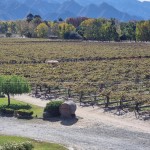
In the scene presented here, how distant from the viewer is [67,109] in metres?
43.0

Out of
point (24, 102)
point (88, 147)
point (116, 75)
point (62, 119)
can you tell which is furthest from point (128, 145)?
point (116, 75)

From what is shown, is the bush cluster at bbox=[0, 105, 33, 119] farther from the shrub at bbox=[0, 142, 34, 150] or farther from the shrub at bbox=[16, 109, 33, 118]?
the shrub at bbox=[0, 142, 34, 150]

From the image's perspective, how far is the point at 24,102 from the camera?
51.3 m

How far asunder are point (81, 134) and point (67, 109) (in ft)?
19.2

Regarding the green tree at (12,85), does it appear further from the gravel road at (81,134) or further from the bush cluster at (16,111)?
the gravel road at (81,134)

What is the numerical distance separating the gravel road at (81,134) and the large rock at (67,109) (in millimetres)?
1710

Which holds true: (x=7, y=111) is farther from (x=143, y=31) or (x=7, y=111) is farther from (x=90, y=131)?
(x=143, y=31)

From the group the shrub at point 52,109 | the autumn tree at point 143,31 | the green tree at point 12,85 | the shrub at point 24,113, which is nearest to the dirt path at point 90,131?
the shrub at point 24,113

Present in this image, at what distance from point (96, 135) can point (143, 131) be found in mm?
4180

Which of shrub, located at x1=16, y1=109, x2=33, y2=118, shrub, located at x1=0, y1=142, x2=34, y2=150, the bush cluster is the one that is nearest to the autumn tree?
the bush cluster

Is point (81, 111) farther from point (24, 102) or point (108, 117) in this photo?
point (24, 102)

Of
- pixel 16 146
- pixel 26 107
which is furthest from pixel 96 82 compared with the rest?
pixel 16 146

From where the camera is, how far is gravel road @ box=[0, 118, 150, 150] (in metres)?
34.2

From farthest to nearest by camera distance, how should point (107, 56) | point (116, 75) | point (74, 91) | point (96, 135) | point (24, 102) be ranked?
point (107, 56), point (116, 75), point (74, 91), point (24, 102), point (96, 135)
